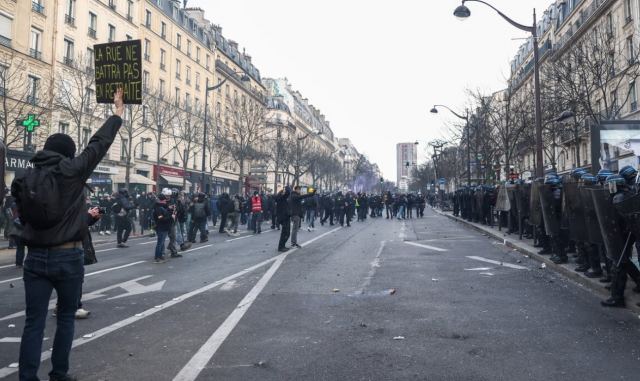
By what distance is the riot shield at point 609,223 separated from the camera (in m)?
6.06

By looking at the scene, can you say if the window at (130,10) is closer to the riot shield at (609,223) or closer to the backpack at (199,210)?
the backpack at (199,210)

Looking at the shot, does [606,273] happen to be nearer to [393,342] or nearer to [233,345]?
[393,342]

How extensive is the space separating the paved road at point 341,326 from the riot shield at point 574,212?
81 centimetres

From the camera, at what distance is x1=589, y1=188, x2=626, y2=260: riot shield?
19.9ft

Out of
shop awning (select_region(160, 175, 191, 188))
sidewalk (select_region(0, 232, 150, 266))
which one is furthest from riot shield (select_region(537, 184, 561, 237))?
shop awning (select_region(160, 175, 191, 188))

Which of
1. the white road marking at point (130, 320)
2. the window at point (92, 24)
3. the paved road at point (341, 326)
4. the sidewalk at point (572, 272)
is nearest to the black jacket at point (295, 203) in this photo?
the paved road at point (341, 326)

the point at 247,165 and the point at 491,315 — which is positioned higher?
the point at 247,165

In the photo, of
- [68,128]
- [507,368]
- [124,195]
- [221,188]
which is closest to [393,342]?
[507,368]

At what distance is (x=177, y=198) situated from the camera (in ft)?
42.7

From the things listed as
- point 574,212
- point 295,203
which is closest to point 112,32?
point 295,203

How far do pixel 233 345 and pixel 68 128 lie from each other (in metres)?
32.5

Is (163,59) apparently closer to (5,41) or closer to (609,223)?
(5,41)

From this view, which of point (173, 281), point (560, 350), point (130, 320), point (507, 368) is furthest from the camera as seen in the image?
point (173, 281)

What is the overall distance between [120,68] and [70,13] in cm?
3287
